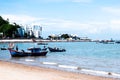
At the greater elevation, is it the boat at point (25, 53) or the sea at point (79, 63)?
the boat at point (25, 53)

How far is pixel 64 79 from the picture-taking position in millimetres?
19984

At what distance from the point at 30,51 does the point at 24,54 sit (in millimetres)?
3193

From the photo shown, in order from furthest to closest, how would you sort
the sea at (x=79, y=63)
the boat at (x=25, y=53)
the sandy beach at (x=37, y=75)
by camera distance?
the boat at (x=25, y=53) < the sea at (x=79, y=63) < the sandy beach at (x=37, y=75)

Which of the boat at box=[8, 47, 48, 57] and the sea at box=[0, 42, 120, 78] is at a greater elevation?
the boat at box=[8, 47, 48, 57]

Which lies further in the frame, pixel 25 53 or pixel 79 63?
pixel 25 53

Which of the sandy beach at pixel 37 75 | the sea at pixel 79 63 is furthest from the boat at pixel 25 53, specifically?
the sandy beach at pixel 37 75

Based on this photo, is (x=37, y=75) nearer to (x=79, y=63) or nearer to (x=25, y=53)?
(x=79, y=63)

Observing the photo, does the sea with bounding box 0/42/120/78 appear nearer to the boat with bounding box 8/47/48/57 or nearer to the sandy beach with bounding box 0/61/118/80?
the boat with bounding box 8/47/48/57

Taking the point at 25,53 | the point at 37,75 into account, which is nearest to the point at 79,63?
the point at 25,53

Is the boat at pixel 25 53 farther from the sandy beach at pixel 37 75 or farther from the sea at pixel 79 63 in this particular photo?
the sandy beach at pixel 37 75

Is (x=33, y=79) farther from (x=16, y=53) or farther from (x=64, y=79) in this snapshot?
(x=16, y=53)

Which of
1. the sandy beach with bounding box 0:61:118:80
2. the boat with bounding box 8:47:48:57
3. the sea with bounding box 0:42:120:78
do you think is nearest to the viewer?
the sandy beach with bounding box 0:61:118:80

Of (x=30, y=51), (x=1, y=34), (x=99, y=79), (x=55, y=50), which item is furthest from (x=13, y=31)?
(x=99, y=79)

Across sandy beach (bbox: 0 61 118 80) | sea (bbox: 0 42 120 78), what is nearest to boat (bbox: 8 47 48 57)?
sea (bbox: 0 42 120 78)
